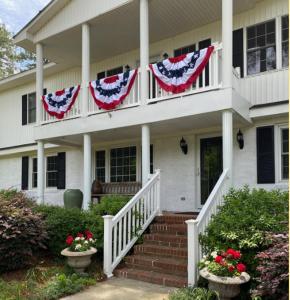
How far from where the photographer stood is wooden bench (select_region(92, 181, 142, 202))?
484 inches

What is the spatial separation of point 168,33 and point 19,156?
9.39 m

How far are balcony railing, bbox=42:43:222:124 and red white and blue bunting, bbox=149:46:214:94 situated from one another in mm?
146

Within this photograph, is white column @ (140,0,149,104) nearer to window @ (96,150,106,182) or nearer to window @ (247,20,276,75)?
window @ (247,20,276,75)

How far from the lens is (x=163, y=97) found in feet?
31.5

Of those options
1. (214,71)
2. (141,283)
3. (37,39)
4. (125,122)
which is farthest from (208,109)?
(37,39)

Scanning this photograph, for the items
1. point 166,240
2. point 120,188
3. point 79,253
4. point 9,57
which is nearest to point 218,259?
point 166,240

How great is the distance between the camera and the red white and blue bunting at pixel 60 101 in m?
11.7

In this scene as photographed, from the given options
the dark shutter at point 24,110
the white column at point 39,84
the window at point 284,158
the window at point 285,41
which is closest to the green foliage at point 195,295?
the window at point 284,158

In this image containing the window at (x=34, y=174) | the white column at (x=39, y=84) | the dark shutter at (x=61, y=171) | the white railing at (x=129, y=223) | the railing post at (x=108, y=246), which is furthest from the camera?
the window at (x=34, y=174)

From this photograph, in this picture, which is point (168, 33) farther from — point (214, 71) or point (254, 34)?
point (214, 71)

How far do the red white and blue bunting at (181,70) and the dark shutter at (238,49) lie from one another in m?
2.00

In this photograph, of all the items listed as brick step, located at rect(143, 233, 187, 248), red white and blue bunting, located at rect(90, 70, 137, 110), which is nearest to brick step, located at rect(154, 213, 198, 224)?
brick step, located at rect(143, 233, 187, 248)

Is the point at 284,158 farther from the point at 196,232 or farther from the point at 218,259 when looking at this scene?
the point at 218,259

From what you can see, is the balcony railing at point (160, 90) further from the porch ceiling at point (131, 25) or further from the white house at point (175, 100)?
the porch ceiling at point (131, 25)
